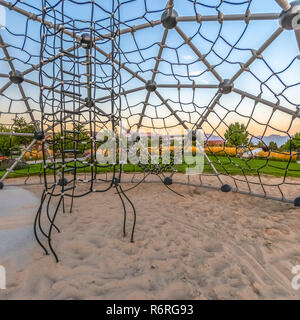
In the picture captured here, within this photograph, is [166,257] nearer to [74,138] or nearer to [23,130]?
[74,138]

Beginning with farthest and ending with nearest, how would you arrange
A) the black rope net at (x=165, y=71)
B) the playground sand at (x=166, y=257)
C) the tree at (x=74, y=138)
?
the black rope net at (x=165, y=71) < the tree at (x=74, y=138) < the playground sand at (x=166, y=257)

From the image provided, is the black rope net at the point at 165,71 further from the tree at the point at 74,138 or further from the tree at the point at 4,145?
the tree at the point at 4,145

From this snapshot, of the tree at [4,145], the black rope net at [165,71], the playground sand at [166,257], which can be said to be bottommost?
the playground sand at [166,257]

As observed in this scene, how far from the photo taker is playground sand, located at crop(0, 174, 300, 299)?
1.48 metres

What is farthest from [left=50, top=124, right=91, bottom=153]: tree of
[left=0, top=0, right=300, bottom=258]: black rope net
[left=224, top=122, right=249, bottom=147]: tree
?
[left=224, top=122, right=249, bottom=147]: tree

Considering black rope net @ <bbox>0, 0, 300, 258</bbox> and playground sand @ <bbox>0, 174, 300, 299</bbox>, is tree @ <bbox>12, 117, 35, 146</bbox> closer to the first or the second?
black rope net @ <bbox>0, 0, 300, 258</bbox>

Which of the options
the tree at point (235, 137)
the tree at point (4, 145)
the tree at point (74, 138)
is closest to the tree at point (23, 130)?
the tree at point (4, 145)

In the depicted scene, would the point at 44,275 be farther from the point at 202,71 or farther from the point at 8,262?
the point at 202,71

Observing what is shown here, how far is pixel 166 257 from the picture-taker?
1.94 metres

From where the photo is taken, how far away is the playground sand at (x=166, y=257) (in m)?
1.48

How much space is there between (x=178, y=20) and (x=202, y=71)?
1.24m

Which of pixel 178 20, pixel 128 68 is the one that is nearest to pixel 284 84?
pixel 178 20

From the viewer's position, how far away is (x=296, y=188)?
16.3 ft

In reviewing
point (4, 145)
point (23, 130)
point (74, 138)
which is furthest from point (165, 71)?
point (4, 145)
